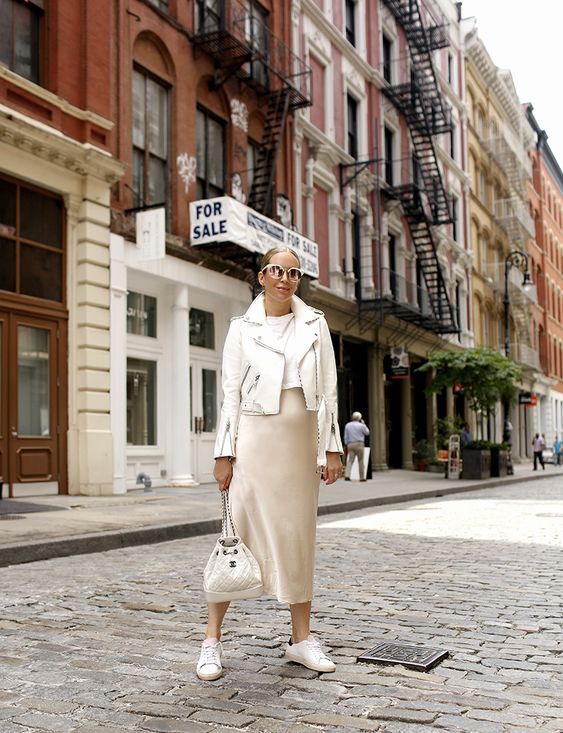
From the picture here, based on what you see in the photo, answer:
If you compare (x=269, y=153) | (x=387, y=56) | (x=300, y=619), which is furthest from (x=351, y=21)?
(x=300, y=619)

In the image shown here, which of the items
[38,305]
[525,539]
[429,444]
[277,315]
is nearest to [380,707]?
[277,315]

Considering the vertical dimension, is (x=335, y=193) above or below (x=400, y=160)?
below

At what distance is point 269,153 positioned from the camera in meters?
21.0

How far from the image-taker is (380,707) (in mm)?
3520

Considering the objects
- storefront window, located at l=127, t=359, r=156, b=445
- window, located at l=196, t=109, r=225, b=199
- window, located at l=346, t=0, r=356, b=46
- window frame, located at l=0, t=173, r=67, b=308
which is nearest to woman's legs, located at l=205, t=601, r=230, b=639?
window frame, located at l=0, t=173, r=67, b=308

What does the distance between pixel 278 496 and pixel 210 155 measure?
16.4 metres

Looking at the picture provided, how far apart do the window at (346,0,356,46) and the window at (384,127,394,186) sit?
11.8 ft

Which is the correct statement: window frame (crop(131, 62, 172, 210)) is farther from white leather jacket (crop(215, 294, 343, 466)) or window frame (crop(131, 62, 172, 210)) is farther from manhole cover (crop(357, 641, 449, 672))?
manhole cover (crop(357, 641, 449, 672))

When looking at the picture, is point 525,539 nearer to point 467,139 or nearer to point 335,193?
point 335,193

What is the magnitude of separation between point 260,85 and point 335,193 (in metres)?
5.77

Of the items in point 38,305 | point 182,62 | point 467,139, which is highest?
point 467,139

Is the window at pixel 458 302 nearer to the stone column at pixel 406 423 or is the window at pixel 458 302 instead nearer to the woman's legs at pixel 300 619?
the stone column at pixel 406 423

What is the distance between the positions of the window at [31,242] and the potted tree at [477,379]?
1301 centimetres

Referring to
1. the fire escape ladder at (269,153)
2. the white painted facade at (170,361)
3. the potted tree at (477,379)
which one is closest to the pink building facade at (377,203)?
the fire escape ladder at (269,153)
